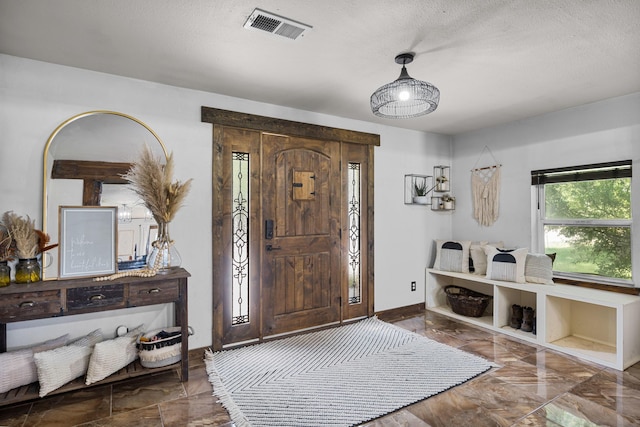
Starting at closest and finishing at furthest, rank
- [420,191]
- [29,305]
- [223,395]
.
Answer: [29,305] → [223,395] → [420,191]

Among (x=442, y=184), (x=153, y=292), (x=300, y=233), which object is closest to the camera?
(x=153, y=292)

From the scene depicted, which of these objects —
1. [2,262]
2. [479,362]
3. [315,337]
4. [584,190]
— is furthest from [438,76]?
[2,262]

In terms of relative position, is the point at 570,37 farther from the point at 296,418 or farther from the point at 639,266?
the point at 296,418

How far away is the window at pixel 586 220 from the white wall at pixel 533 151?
0.32ft

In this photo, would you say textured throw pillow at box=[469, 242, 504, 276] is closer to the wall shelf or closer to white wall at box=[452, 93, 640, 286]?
white wall at box=[452, 93, 640, 286]

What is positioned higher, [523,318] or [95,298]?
[95,298]

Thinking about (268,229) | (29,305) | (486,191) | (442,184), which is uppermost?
(442,184)

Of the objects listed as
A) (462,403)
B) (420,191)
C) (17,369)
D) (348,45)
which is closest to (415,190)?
(420,191)

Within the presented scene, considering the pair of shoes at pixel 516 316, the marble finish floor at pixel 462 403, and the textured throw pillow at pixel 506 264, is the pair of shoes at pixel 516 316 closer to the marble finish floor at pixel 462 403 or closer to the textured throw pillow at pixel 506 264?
the textured throw pillow at pixel 506 264

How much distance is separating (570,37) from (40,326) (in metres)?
4.10

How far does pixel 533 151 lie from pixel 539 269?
4.42 ft

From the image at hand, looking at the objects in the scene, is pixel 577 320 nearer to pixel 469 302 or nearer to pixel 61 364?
pixel 469 302

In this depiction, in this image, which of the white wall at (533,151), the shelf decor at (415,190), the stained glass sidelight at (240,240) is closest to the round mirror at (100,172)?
the stained glass sidelight at (240,240)

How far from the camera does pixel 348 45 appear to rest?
228 centimetres
